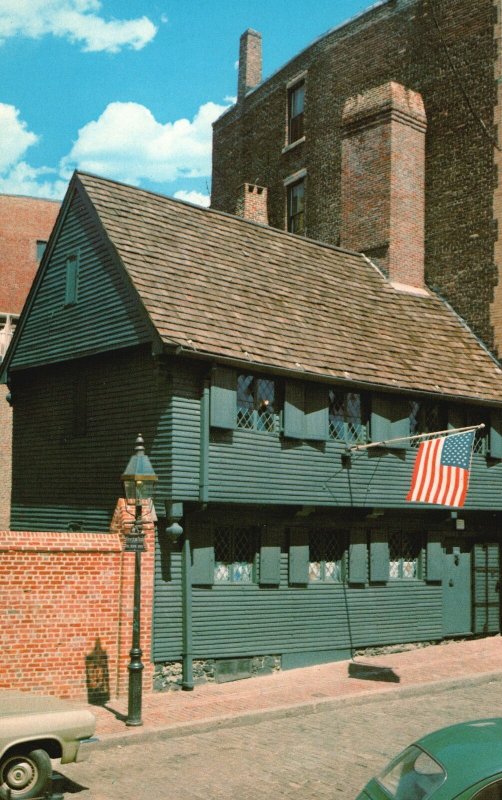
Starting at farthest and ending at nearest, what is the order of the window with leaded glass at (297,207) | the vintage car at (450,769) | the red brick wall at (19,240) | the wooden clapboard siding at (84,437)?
the red brick wall at (19,240), the window with leaded glass at (297,207), the wooden clapboard siding at (84,437), the vintage car at (450,769)

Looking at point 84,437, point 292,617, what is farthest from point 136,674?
point 84,437

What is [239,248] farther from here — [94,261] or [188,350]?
[188,350]

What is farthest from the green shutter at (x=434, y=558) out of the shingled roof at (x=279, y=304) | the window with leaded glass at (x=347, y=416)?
the shingled roof at (x=279, y=304)

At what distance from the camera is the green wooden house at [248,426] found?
15406mm

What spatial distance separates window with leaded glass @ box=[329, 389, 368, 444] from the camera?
17.7m

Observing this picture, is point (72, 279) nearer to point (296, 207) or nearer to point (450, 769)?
point (296, 207)

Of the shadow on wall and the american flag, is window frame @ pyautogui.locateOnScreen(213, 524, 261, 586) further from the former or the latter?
the american flag

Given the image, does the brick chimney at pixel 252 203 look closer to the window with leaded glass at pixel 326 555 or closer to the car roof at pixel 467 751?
the window with leaded glass at pixel 326 555

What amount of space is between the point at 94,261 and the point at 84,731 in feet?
33.6

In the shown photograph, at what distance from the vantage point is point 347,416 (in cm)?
1789

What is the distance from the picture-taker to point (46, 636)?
13430mm

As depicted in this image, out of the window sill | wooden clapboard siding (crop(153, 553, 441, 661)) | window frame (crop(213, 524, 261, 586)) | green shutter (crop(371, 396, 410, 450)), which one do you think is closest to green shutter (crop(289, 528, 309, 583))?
wooden clapboard siding (crop(153, 553, 441, 661))

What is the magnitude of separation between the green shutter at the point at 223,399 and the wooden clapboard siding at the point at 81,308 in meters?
1.38

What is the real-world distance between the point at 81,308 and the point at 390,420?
6629mm
